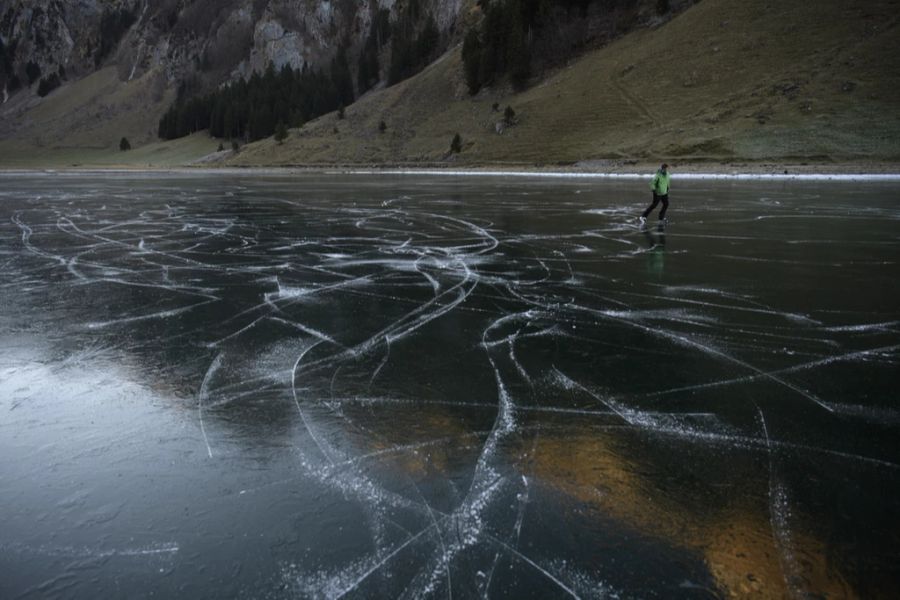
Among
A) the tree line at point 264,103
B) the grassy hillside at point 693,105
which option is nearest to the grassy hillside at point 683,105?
the grassy hillside at point 693,105

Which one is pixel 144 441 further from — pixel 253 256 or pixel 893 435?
pixel 253 256

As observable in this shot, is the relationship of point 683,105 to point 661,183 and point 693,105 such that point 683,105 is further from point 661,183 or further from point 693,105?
point 661,183

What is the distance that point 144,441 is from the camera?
4254 mm

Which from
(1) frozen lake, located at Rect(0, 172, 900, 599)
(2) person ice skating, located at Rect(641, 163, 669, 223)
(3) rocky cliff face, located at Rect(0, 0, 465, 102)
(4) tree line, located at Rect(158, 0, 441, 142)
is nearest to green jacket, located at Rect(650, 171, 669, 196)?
(2) person ice skating, located at Rect(641, 163, 669, 223)

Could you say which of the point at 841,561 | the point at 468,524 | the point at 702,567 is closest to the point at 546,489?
the point at 468,524

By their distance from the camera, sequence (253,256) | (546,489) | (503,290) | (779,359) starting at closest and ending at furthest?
(546,489)
(779,359)
(503,290)
(253,256)

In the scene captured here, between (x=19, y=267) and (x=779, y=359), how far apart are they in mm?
12940

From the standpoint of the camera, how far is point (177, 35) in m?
153

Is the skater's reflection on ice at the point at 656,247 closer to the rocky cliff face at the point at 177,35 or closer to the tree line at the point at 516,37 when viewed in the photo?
the tree line at the point at 516,37

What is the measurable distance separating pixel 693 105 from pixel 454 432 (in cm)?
6020

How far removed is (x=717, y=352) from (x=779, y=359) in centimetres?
57

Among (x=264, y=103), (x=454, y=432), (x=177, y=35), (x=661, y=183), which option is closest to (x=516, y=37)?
(x=264, y=103)

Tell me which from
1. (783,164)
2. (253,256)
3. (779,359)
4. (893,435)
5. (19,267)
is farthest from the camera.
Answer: (783,164)

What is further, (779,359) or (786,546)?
(779,359)
